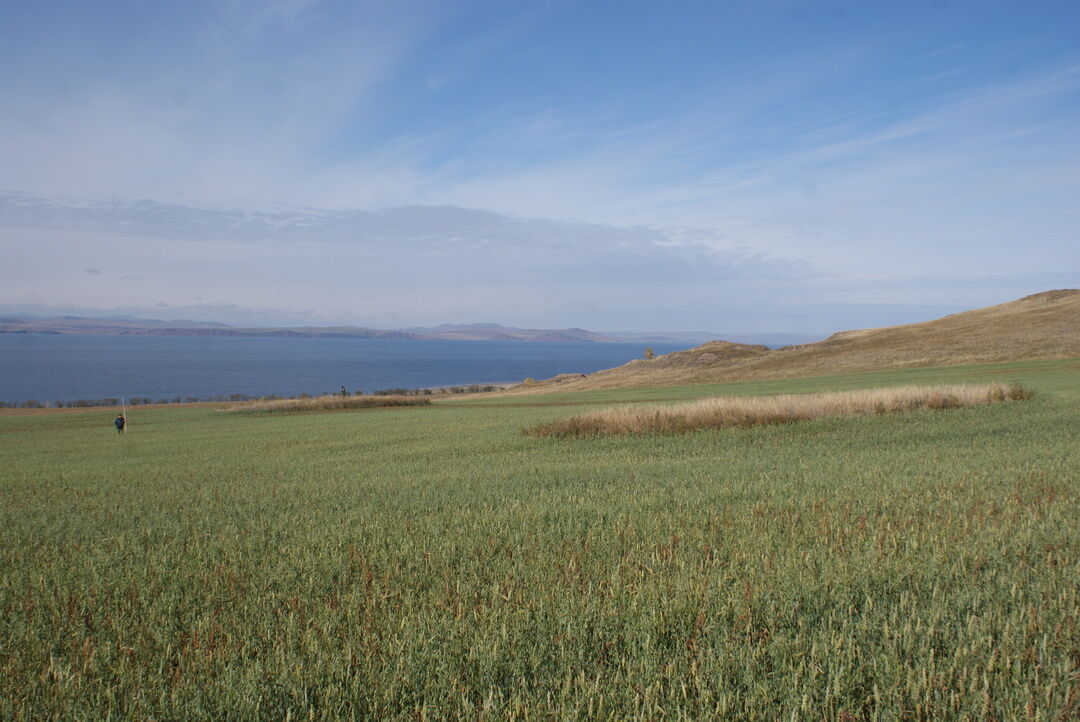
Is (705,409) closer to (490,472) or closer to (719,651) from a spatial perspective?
(490,472)

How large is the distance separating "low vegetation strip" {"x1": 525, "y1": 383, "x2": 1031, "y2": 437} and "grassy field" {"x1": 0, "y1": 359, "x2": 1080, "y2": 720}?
318 inches

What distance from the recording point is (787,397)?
19.2 meters

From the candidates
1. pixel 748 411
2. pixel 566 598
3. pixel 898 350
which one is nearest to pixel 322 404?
pixel 748 411

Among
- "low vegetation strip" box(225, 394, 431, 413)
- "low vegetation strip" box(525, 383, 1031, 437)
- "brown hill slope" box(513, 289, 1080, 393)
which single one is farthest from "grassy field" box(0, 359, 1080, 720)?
"brown hill slope" box(513, 289, 1080, 393)

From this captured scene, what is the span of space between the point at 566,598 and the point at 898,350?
57.7 meters

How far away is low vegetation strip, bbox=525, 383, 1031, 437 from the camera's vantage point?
18.1m

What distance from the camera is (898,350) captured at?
176ft

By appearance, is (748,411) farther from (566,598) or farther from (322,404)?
(322,404)

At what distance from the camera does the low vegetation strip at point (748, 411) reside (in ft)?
59.3

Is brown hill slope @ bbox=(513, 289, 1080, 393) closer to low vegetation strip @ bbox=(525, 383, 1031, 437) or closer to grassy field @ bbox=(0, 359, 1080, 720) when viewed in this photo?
low vegetation strip @ bbox=(525, 383, 1031, 437)

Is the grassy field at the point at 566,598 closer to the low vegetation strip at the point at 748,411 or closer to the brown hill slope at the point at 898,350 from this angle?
the low vegetation strip at the point at 748,411

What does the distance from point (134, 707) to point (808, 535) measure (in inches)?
207

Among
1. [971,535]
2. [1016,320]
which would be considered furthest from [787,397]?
[1016,320]

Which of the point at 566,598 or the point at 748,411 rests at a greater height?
the point at 566,598
